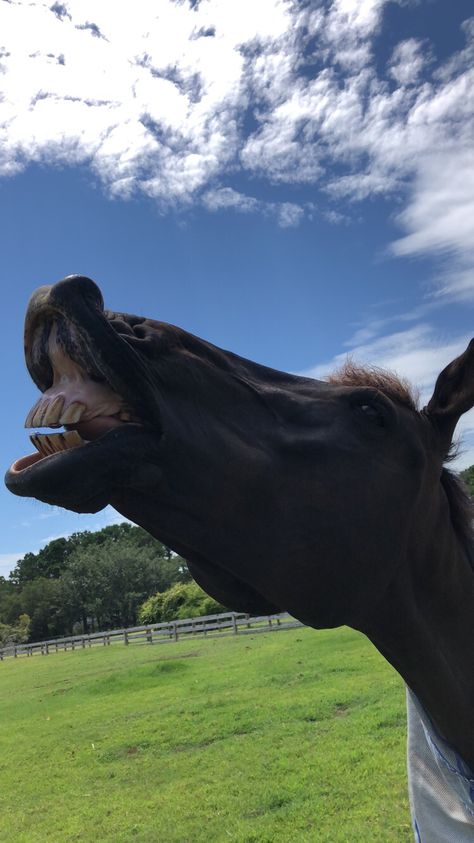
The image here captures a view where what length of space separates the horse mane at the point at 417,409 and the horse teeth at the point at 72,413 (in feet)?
2.98

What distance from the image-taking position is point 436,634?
1.76m

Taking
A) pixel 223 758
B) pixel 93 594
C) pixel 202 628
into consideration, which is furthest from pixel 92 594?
pixel 223 758

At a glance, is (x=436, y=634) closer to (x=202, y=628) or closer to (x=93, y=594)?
(x=202, y=628)

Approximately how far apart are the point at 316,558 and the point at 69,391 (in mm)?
689

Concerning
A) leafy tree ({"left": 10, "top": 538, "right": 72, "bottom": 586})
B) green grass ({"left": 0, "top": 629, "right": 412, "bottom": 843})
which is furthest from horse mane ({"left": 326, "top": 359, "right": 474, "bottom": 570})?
leafy tree ({"left": 10, "top": 538, "right": 72, "bottom": 586})

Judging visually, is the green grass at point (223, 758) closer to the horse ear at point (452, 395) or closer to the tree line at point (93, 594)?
the horse ear at point (452, 395)

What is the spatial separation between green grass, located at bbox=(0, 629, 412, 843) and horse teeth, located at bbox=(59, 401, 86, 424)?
4.24m

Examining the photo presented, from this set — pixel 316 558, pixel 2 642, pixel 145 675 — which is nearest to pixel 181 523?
pixel 316 558

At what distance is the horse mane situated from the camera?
1.89 metres

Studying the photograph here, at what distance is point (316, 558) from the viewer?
1472 millimetres

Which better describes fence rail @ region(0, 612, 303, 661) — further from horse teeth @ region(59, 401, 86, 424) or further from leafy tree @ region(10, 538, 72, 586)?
leafy tree @ region(10, 538, 72, 586)

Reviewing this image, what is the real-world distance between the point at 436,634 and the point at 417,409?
0.66 m

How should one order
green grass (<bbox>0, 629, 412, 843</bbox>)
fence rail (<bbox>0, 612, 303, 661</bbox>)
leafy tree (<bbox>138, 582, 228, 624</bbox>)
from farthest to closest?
leafy tree (<bbox>138, 582, 228, 624</bbox>)
fence rail (<bbox>0, 612, 303, 661</bbox>)
green grass (<bbox>0, 629, 412, 843</bbox>)

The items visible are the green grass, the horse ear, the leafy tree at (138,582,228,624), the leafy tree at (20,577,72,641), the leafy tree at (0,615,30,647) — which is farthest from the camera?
the leafy tree at (20,577,72,641)
